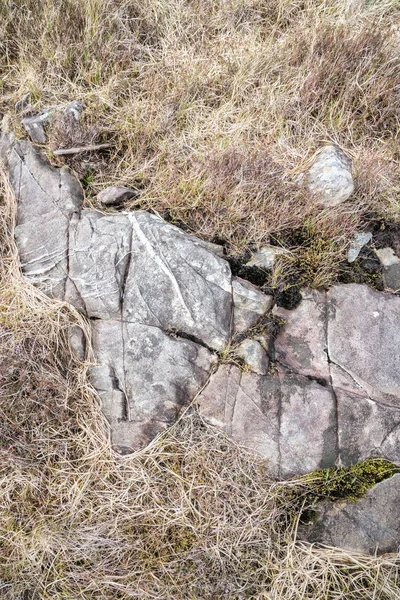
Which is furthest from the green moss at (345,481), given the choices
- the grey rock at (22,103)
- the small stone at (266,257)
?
the grey rock at (22,103)

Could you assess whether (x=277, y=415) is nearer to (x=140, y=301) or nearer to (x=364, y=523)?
(x=364, y=523)

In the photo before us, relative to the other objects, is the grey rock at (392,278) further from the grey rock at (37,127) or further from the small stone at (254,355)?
the grey rock at (37,127)

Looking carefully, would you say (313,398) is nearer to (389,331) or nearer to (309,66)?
(389,331)

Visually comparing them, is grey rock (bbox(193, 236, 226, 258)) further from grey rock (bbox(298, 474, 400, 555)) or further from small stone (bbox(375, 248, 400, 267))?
grey rock (bbox(298, 474, 400, 555))

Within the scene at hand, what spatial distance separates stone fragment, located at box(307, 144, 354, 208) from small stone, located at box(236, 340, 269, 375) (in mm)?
1098

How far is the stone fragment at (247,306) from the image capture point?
9.70ft

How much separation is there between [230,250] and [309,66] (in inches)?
66.4

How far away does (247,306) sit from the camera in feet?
9.76

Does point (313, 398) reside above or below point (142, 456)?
above

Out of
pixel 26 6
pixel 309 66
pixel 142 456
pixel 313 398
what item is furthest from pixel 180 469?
pixel 26 6

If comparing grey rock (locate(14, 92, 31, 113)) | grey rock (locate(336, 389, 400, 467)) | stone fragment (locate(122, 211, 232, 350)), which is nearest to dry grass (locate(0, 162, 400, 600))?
grey rock (locate(336, 389, 400, 467))

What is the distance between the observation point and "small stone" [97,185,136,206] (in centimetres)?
325

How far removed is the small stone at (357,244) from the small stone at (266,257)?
0.44 metres

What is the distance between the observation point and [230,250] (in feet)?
10.3
